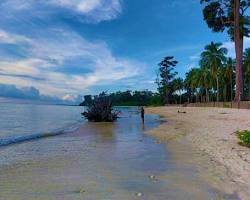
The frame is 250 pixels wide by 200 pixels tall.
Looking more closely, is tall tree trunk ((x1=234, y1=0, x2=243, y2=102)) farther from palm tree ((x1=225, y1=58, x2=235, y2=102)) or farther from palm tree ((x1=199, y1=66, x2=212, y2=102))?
palm tree ((x1=199, y1=66, x2=212, y2=102))

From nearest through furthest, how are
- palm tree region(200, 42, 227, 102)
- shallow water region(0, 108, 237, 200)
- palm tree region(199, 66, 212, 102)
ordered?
1. shallow water region(0, 108, 237, 200)
2. palm tree region(200, 42, 227, 102)
3. palm tree region(199, 66, 212, 102)

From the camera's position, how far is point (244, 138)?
12547mm

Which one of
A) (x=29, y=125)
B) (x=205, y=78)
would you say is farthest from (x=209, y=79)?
(x=29, y=125)

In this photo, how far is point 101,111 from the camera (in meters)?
40.6

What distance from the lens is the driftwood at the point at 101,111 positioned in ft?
133

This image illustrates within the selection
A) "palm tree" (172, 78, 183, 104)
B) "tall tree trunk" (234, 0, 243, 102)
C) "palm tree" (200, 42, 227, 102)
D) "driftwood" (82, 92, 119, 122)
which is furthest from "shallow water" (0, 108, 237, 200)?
"palm tree" (172, 78, 183, 104)

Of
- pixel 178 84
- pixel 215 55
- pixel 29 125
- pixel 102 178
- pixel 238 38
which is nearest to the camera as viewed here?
pixel 102 178

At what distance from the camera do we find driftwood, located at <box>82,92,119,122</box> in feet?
133

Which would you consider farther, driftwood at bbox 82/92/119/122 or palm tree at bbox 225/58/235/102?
palm tree at bbox 225/58/235/102

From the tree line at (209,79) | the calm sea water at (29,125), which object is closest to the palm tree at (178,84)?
the tree line at (209,79)

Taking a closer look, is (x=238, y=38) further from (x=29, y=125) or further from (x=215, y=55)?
(x=215, y=55)

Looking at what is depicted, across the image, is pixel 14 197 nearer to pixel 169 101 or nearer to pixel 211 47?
pixel 211 47

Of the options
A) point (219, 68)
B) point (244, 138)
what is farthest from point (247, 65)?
point (244, 138)

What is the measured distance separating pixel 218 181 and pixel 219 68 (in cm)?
7652
